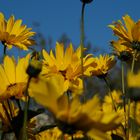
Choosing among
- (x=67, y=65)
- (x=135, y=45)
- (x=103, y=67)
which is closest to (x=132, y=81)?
(x=67, y=65)

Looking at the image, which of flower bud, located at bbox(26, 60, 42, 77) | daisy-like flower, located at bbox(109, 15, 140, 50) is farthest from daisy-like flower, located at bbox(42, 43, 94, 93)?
flower bud, located at bbox(26, 60, 42, 77)

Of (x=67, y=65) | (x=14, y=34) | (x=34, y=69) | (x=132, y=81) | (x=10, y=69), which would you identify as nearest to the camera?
(x=132, y=81)

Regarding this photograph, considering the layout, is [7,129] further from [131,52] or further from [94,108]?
[131,52]

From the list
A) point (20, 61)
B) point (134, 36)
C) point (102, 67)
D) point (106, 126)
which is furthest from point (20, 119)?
point (102, 67)

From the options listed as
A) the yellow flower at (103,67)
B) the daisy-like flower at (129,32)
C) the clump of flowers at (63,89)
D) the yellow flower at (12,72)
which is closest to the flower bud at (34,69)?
the clump of flowers at (63,89)

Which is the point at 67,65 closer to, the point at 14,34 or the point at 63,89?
the point at 14,34

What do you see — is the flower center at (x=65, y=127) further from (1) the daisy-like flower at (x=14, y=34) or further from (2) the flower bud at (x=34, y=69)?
(1) the daisy-like flower at (x=14, y=34)

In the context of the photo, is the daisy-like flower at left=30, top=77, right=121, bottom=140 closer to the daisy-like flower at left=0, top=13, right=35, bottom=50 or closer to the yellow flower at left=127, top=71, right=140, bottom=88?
the yellow flower at left=127, top=71, right=140, bottom=88
